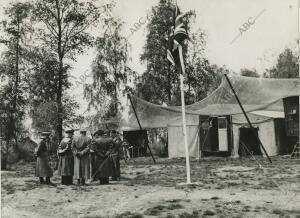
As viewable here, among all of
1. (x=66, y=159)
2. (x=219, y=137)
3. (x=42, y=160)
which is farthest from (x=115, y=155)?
(x=219, y=137)

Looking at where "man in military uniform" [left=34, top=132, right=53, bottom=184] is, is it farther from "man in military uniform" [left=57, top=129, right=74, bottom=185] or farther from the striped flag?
the striped flag

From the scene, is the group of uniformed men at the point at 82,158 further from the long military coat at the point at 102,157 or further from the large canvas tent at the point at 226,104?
the large canvas tent at the point at 226,104

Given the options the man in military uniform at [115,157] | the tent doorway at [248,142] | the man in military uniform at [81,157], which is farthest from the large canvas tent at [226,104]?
the man in military uniform at [81,157]

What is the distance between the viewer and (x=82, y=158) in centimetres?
1186

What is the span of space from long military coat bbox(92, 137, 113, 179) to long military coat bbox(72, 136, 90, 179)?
0.25 metres

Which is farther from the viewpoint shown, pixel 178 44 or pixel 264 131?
pixel 264 131

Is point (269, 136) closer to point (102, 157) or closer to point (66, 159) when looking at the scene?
point (102, 157)

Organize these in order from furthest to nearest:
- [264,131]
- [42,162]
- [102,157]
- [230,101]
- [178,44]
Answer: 1. [264,131]
2. [230,101]
3. [42,162]
4. [102,157]
5. [178,44]

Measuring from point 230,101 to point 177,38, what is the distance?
25.6 ft

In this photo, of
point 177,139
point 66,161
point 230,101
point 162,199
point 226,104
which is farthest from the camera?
point 177,139

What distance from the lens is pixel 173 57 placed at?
1089 centimetres

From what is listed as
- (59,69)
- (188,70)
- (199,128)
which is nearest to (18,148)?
(59,69)

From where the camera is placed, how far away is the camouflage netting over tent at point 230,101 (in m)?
16.5

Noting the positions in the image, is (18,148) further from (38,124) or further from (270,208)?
(270,208)
